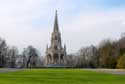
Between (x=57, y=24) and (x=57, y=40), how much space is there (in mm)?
9022

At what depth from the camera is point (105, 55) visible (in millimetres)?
108938

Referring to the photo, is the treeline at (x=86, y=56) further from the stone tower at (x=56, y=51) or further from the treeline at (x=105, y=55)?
the stone tower at (x=56, y=51)

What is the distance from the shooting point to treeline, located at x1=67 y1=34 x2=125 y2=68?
103 meters

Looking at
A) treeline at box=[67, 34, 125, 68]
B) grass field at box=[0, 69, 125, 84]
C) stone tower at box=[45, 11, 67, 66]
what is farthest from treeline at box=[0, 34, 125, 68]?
grass field at box=[0, 69, 125, 84]

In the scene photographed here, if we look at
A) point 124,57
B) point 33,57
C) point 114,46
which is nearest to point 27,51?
point 33,57

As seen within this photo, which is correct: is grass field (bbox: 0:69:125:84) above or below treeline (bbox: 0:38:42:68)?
below

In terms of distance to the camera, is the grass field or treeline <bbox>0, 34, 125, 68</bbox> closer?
the grass field

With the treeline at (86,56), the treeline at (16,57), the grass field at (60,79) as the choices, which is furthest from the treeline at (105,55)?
the grass field at (60,79)

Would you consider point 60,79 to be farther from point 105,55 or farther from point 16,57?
point 16,57

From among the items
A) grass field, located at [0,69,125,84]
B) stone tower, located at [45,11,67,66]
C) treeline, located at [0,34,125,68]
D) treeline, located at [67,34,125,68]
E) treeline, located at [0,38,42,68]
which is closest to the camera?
grass field, located at [0,69,125,84]

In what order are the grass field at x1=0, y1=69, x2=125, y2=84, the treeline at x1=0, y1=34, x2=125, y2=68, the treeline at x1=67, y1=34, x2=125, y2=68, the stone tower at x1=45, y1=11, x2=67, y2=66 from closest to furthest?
the grass field at x1=0, y1=69, x2=125, y2=84, the treeline at x1=67, y1=34, x2=125, y2=68, the treeline at x1=0, y1=34, x2=125, y2=68, the stone tower at x1=45, y1=11, x2=67, y2=66

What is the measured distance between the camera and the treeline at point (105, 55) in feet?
337

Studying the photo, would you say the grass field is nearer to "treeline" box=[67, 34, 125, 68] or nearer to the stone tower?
"treeline" box=[67, 34, 125, 68]

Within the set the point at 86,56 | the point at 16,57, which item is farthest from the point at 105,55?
the point at 16,57
